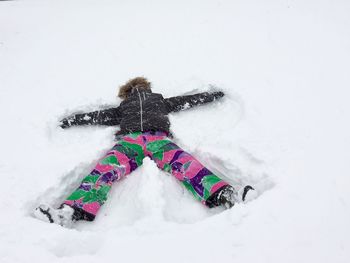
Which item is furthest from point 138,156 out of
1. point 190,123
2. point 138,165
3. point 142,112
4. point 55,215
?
point 55,215

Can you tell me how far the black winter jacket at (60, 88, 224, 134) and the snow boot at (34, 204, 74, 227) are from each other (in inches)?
38.3

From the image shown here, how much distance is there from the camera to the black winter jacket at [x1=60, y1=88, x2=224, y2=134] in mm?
3320

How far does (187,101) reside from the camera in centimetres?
372

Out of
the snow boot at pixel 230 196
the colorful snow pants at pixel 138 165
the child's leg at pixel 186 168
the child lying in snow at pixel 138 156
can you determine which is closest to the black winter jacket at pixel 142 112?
the child lying in snow at pixel 138 156

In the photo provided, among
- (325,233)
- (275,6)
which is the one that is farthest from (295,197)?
(275,6)

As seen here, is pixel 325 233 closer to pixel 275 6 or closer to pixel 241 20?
pixel 241 20

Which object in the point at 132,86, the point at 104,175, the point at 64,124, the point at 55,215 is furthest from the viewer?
the point at 132,86

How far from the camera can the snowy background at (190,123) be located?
7.39 ft

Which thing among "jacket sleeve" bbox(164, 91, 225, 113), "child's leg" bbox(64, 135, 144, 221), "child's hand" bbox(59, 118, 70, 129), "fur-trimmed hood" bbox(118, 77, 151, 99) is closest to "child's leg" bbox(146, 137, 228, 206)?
"child's leg" bbox(64, 135, 144, 221)

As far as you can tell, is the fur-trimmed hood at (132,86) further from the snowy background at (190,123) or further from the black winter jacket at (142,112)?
the snowy background at (190,123)

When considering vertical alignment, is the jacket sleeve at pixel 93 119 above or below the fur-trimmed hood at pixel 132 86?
below

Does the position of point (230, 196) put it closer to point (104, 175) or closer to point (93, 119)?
point (104, 175)

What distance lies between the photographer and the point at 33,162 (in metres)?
3.04

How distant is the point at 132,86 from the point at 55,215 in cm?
172
